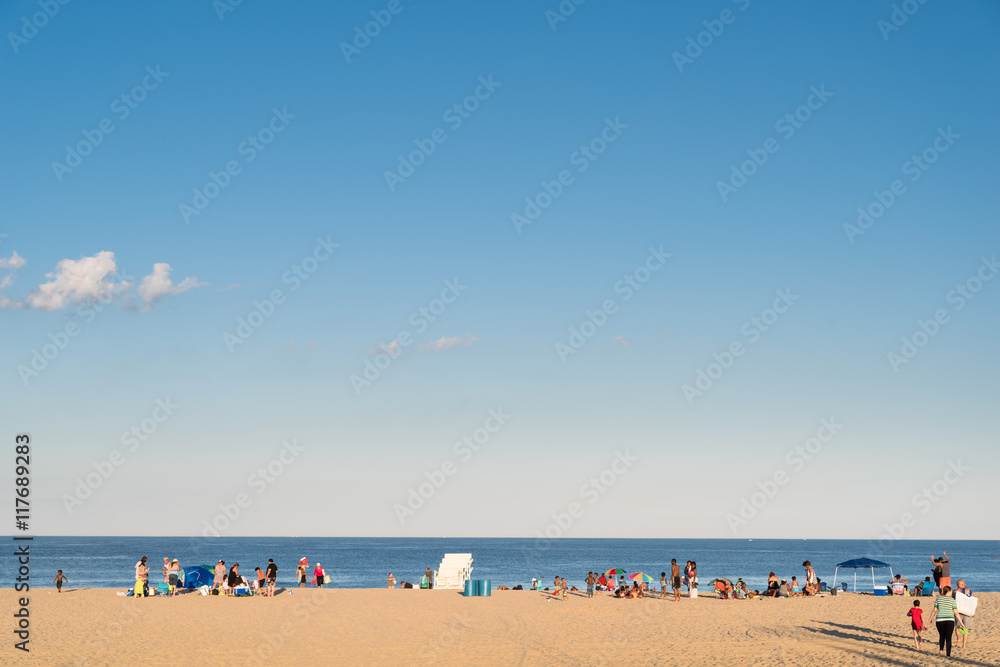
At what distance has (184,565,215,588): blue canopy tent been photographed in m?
33.4

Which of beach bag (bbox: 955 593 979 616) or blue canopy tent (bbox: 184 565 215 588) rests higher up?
blue canopy tent (bbox: 184 565 215 588)

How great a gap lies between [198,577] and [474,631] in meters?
15.6

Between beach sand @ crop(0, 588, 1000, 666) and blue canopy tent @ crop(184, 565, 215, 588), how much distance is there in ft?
3.06

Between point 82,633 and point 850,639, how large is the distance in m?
20.2

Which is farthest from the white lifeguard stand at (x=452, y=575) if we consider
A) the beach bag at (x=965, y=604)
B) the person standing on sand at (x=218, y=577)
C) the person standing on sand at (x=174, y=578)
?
the beach bag at (x=965, y=604)

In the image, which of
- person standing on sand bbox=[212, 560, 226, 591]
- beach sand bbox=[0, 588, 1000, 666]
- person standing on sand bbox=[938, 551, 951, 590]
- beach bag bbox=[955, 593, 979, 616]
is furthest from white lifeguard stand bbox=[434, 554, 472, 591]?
beach bag bbox=[955, 593, 979, 616]

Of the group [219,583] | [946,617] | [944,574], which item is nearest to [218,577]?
[219,583]

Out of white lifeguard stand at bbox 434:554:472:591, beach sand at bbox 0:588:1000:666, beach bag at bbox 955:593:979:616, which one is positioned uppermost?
white lifeguard stand at bbox 434:554:472:591

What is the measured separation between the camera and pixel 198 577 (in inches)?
1323

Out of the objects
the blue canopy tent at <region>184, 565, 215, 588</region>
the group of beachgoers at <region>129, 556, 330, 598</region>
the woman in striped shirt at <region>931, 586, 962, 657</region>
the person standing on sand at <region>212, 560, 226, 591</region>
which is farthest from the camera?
the blue canopy tent at <region>184, 565, 215, 588</region>

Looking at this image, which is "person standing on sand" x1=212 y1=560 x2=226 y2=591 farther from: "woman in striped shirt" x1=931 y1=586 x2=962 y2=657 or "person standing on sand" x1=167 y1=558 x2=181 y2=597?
"woman in striped shirt" x1=931 y1=586 x2=962 y2=657

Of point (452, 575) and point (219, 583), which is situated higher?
point (452, 575)

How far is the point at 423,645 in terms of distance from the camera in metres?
20.7

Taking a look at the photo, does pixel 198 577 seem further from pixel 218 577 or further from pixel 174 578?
pixel 174 578
